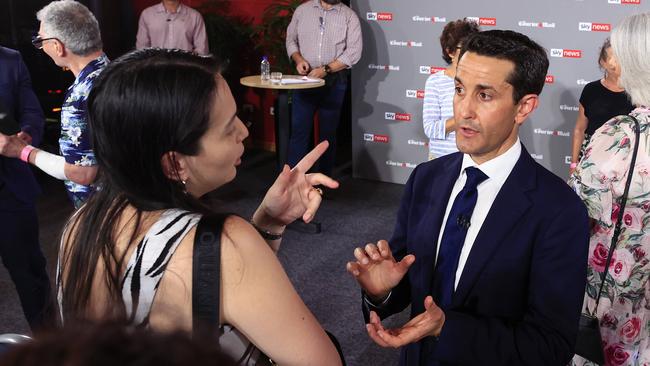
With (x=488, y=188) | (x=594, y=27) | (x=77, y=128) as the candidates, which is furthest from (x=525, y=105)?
(x=594, y=27)

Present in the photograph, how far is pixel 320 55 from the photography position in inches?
234

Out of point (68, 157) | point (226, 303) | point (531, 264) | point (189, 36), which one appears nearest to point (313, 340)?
point (226, 303)

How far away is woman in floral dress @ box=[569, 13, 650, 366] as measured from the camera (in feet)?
6.91

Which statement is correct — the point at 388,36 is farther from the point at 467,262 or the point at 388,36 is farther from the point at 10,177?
the point at 467,262

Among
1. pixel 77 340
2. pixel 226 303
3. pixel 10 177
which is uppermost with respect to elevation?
pixel 77 340

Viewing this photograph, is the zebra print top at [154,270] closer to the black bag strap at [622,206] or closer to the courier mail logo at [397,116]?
the black bag strap at [622,206]

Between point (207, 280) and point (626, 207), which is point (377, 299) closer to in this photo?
point (207, 280)

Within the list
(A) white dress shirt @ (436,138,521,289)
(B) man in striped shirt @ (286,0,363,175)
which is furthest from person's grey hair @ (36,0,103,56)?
(B) man in striped shirt @ (286,0,363,175)

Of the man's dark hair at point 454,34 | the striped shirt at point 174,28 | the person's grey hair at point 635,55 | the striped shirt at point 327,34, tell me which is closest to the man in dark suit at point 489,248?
the person's grey hair at point 635,55

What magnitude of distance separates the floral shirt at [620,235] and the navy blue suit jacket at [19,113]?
2462mm

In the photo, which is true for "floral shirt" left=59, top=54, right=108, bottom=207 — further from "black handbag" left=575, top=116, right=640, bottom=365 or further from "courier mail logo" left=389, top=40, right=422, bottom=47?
"courier mail logo" left=389, top=40, right=422, bottom=47

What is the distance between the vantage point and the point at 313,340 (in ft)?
3.85

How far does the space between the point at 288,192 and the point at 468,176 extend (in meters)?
0.47

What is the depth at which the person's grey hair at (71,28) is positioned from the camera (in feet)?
9.28
